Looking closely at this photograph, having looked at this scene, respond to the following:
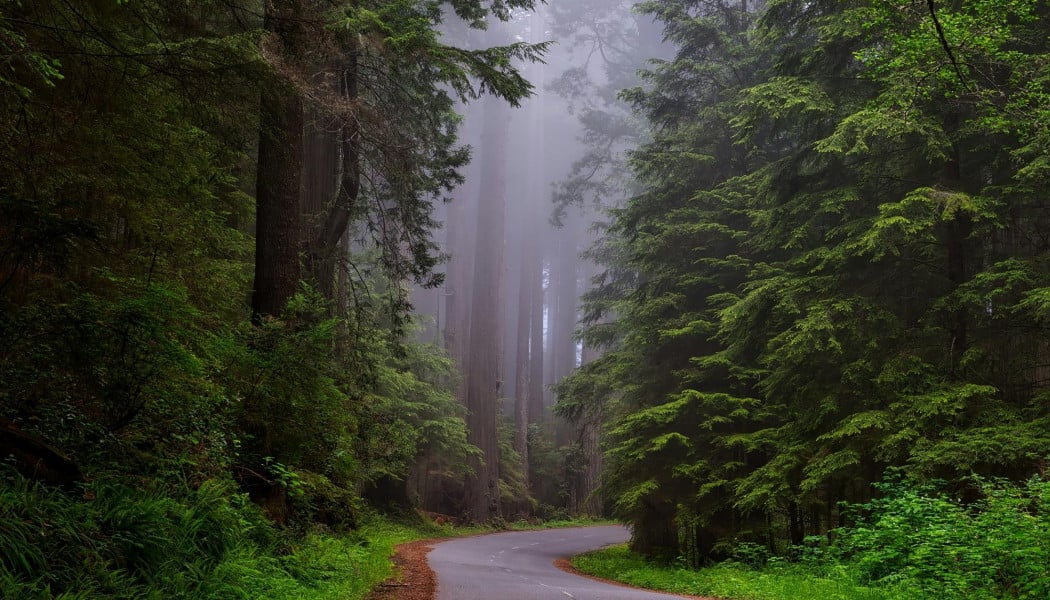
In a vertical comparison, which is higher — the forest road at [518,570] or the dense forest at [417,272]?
the dense forest at [417,272]

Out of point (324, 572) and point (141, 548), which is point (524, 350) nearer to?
point (324, 572)

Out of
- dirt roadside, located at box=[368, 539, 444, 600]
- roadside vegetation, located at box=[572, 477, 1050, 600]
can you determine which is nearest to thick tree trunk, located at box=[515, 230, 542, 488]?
dirt roadside, located at box=[368, 539, 444, 600]

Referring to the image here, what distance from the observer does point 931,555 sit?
25.7ft

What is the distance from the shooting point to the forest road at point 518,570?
357 inches

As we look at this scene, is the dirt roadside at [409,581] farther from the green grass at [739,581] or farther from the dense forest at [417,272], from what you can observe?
the green grass at [739,581]

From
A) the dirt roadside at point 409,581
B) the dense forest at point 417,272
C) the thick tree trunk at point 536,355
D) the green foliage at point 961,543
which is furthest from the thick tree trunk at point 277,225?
the thick tree trunk at point 536,355

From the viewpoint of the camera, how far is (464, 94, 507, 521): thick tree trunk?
2732 centimetres

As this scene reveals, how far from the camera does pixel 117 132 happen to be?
583 centimetres

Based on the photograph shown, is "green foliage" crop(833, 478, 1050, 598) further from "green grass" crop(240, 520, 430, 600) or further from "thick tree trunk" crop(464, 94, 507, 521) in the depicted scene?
"thick tree trunk" crop(464, 94, 507, 521)

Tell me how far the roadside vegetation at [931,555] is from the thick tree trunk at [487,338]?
16.8 metres

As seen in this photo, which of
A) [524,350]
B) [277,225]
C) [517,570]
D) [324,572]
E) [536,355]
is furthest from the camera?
[536,355]

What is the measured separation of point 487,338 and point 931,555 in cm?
2278

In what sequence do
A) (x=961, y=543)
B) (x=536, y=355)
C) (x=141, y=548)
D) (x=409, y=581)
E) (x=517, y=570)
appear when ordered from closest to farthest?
(x=141, y=548), (x=961, y=543), (x=409, y=581), (x=517, y=570), (x=536, y=355)

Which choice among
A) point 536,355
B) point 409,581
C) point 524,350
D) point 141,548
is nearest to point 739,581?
point 409,581
